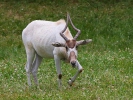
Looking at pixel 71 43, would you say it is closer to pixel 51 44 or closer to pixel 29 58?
pixel 51 44

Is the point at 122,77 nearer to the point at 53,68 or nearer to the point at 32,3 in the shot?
the point at 53,68

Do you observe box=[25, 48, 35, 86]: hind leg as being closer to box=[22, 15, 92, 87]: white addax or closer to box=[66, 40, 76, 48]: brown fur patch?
box=[22, 15, 92, 87]: white addax

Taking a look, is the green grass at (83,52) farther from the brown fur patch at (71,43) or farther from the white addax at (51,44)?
the brown fur patch at (71,43)

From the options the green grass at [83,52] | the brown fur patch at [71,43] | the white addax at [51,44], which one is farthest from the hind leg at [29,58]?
the brown fur patch at [71,43]

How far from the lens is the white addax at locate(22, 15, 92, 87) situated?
34.4 ft

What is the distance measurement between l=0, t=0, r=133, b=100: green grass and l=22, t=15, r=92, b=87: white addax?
17.6 inches

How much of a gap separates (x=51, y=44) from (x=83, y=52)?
6.39 meters

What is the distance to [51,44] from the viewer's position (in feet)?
35.6

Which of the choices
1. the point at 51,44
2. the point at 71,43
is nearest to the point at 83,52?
the point at 51,44

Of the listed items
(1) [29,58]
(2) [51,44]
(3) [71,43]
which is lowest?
(1) [29,58]

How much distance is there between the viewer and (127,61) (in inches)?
548

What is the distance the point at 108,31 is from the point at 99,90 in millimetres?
11132

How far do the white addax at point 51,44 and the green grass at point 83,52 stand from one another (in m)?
0.45

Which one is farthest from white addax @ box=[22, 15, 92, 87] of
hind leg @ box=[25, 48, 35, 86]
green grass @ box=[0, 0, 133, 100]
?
green grass @ box=[0, 0, 133, 100]
